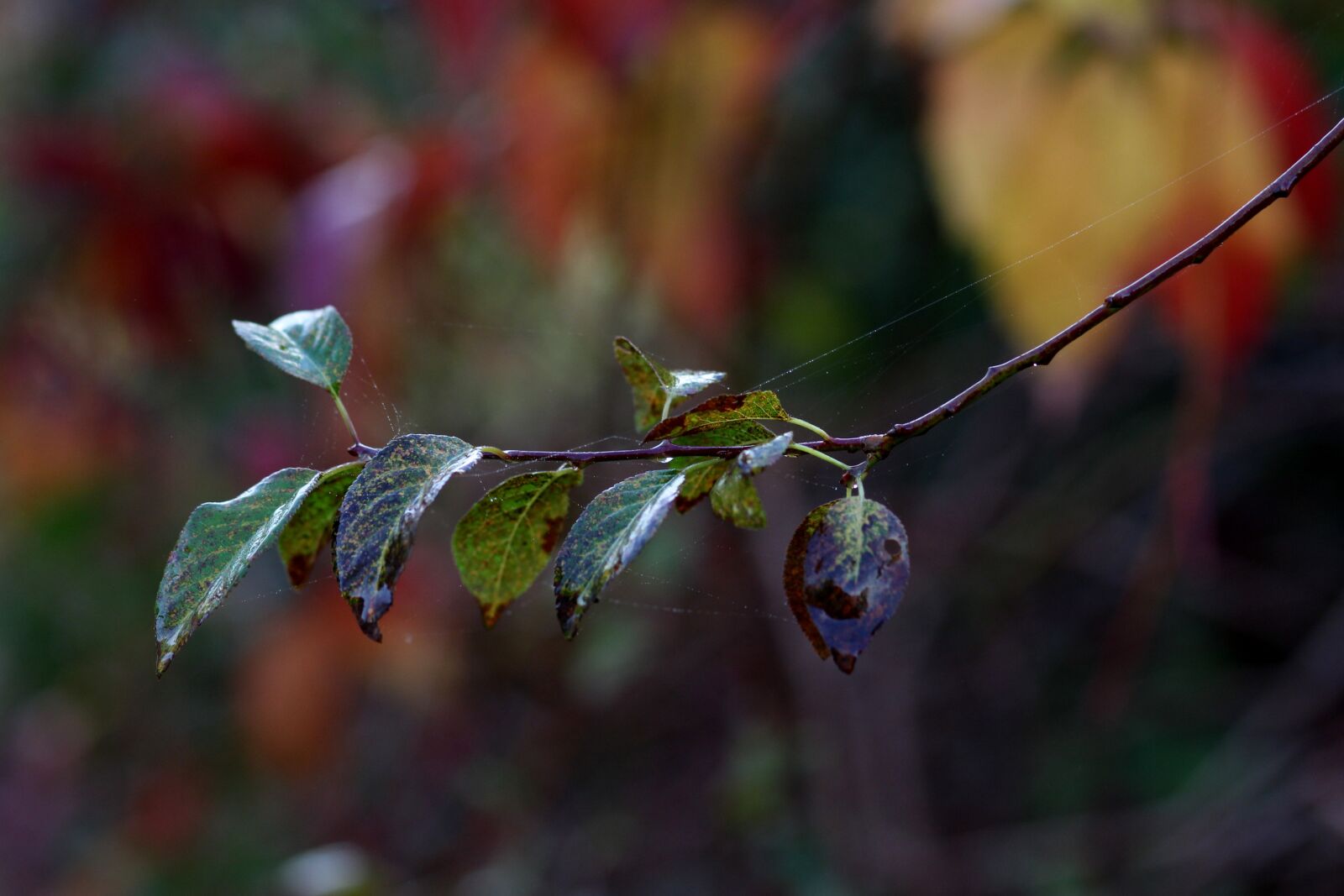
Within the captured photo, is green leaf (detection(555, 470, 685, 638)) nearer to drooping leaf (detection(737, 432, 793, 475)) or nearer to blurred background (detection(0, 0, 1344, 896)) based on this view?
drooping leaf (detection(737, 432, 793, 475))

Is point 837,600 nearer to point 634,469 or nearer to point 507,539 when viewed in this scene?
point 507,539

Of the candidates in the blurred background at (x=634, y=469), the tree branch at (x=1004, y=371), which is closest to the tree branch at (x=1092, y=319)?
the tree branch at (x=1004, y=371)

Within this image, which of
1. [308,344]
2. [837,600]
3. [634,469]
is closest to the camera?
[837,600]

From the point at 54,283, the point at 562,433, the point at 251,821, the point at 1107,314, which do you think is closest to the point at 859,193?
the point at 562,433

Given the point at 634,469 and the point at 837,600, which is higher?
the point at 837,600

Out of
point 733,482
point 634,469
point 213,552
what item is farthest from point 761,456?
point 634,469

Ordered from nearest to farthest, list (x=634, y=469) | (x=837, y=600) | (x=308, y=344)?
(x=837, y=600) → (x=308, y=344) → (x=634, y=469)
